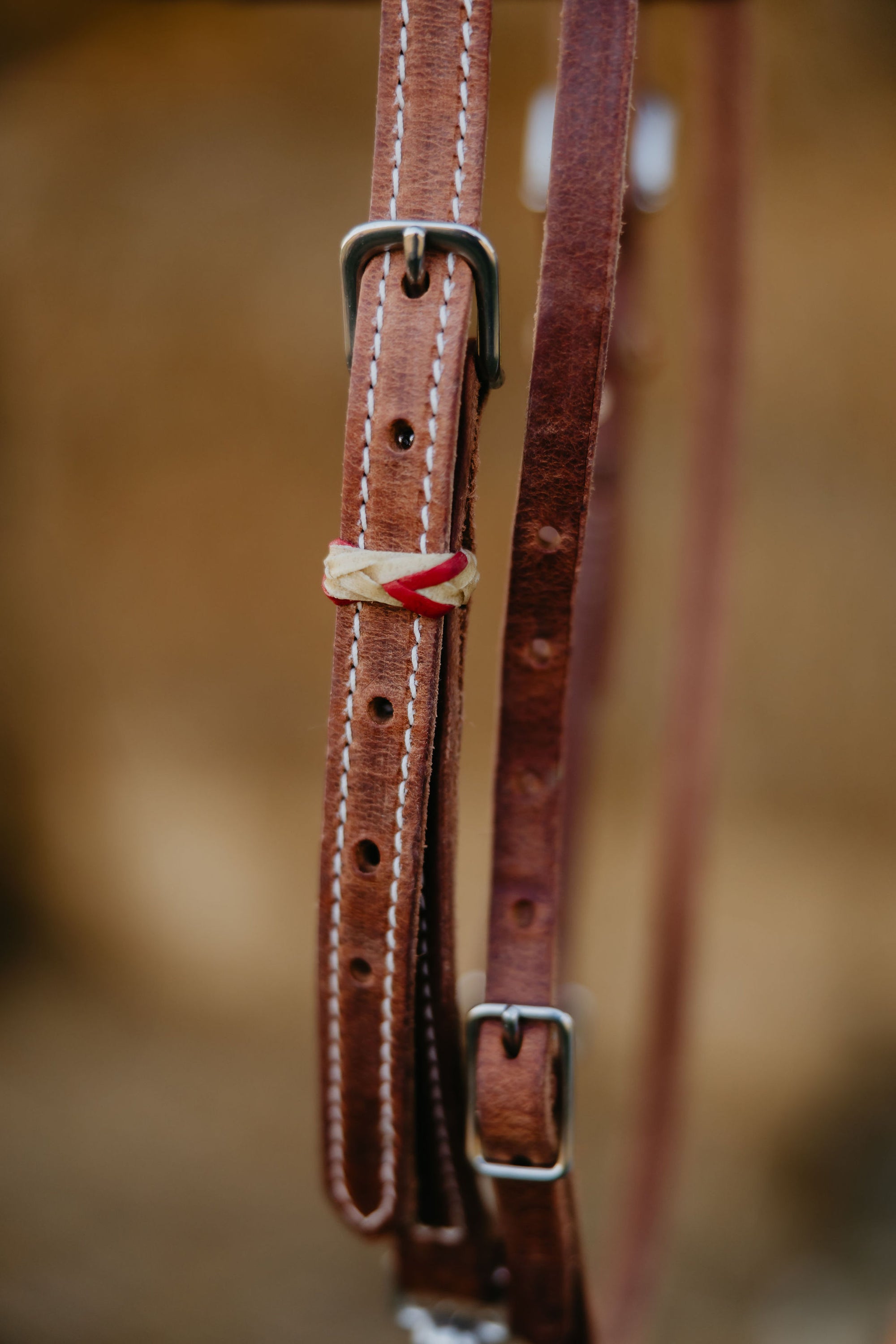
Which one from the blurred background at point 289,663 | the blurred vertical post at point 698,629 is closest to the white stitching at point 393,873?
the blurred vertical post at point 698,629

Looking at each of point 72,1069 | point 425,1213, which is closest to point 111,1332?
point 72,1069

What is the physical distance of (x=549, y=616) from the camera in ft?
1.11

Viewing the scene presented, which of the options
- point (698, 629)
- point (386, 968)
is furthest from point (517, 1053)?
point (698, 629)

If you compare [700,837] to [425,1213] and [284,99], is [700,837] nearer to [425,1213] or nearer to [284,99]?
[425,1213]

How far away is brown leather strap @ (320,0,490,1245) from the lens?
283 mm

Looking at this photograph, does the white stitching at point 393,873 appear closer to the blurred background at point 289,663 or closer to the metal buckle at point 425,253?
the metal buckle at point 425,253

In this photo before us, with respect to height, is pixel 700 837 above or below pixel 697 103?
below

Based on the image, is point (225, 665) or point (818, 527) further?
point (225, 665)

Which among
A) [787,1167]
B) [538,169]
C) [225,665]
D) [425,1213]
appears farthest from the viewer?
[225,665]

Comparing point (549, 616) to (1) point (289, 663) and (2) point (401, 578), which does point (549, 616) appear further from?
(1) point (289, 663)

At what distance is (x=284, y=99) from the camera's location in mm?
1088

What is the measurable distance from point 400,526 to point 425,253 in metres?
0.08

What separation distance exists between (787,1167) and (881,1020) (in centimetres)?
22

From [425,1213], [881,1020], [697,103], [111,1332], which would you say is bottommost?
[111,1332]
